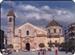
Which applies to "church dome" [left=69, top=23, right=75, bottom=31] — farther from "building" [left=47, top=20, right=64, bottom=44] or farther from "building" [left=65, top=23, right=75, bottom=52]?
"building" [left=47, top=20, right=64, bottom=44]

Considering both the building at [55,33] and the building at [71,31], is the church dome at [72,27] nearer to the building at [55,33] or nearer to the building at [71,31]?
the building at [71,31]

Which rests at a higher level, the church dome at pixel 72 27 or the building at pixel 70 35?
the church dome at pixel 72 27

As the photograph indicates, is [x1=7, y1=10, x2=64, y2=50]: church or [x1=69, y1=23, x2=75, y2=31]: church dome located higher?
[x1=69, y1=23, x2=75, y2=31]: church dome

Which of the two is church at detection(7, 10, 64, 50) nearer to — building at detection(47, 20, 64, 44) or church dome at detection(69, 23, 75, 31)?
building at detection(47, 20, 64, 44)

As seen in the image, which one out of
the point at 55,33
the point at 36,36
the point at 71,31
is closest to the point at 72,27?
the point at 71,31

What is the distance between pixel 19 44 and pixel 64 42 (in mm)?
692

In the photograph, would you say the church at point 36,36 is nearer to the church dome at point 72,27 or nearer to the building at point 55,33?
the building at point 55,33

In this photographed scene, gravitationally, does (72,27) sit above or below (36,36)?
above

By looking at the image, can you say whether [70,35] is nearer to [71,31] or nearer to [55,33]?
[71,31]

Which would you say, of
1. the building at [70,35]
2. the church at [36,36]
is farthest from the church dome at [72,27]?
the church at [36,36]

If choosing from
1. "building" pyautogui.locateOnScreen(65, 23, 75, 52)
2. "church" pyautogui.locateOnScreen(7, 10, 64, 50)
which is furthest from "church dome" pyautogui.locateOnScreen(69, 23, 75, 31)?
"church" pyautogui.locateOnScreen(7, 10, 64, 50)

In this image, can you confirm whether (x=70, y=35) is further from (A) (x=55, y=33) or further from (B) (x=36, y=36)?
(B) (x=36, y=36)

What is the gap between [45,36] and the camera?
77.4 metres

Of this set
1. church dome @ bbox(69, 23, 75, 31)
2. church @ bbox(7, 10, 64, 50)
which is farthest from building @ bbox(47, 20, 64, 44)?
church dome @ bbox(69, 23, 75, 31)
